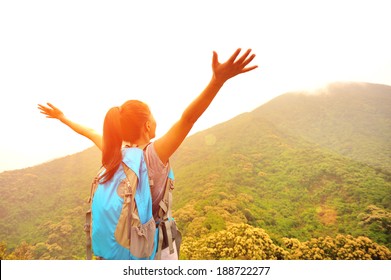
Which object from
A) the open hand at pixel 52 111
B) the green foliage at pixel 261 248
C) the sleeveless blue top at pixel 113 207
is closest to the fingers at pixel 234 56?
the sleeveless blue top at pixel 113 207

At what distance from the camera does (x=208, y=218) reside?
10305mm

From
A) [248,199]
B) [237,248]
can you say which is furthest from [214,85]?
[248,199]

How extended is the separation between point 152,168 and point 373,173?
54.8 feet

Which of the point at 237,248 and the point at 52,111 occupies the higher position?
the point at 52,111

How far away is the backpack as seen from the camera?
4.97 feet

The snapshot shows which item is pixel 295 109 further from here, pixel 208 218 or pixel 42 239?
pixel 42 239

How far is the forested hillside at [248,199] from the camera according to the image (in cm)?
736

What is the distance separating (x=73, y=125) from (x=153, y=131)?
1071mm

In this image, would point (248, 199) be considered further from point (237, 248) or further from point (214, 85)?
point (214, 85)

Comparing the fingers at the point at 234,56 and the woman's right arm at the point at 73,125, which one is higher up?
the fingers at the point at 234,56

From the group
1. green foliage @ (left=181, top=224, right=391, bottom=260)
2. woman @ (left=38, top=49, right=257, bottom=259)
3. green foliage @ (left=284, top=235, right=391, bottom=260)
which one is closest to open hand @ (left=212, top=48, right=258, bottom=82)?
woman @ (left=38, top=49, right=257, bottom=259)

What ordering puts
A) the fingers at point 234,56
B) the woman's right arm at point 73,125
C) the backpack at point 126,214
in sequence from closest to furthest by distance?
the fingers at point 234,56
the backpack at point 126,214
the woman's right arm at point 73,125

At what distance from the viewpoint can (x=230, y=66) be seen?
4.67ft

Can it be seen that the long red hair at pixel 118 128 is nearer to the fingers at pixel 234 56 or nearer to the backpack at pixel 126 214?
the backpack at pixel 126 214
